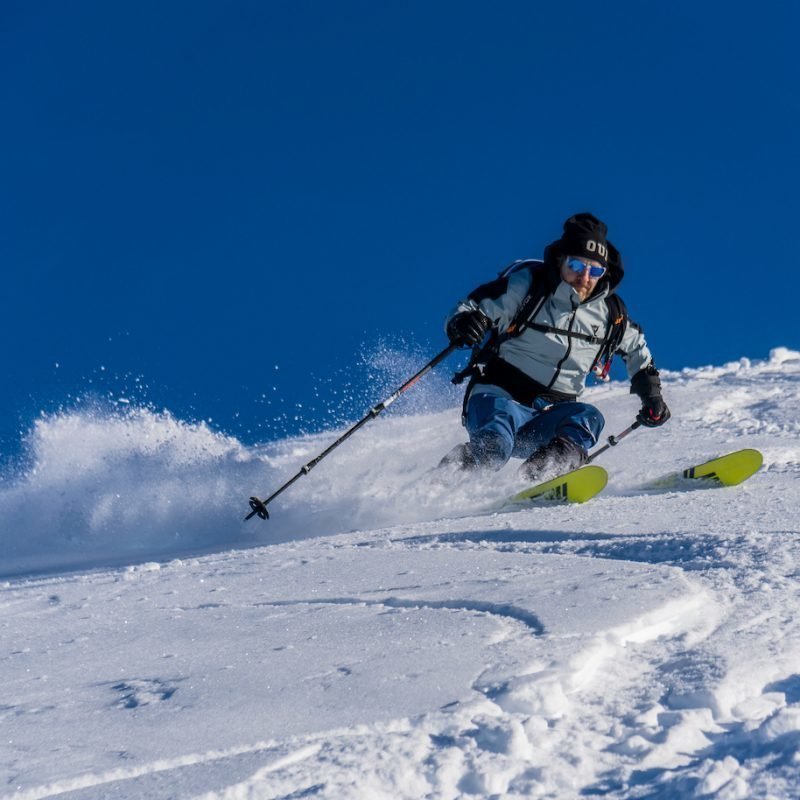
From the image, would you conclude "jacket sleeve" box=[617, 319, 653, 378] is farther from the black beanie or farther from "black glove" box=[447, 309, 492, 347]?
"black glove" box=[447, 309, 492, 347]

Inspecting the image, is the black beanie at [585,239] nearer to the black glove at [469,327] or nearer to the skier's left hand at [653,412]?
the black glove at [469,327]

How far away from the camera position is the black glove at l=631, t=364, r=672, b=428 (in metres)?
6.87

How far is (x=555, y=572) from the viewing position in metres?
3.31

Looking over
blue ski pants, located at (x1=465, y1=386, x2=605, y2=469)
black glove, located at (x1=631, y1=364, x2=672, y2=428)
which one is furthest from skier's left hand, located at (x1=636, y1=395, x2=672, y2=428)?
blue ski pants, located at (x1=465, y1=386, x2=605, y2=469)

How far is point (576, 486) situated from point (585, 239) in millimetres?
1855

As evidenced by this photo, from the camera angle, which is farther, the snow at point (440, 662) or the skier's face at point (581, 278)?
the skier's face at point (581, 278)

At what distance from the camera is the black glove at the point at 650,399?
22.5ft

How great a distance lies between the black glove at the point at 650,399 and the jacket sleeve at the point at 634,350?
5cm

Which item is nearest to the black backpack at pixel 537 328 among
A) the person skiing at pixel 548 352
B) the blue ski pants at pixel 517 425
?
the person skiing at pixel 548 352

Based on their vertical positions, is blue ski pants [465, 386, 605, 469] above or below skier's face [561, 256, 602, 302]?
below

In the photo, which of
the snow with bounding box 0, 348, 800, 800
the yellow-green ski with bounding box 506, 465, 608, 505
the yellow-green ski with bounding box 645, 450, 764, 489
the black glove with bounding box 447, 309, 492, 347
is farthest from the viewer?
the black glove with bounding box 447, 309, 492, 347

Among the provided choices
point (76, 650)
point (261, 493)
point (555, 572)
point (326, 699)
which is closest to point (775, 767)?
point (326, 699)

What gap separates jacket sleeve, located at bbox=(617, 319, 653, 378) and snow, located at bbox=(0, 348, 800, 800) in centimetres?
158

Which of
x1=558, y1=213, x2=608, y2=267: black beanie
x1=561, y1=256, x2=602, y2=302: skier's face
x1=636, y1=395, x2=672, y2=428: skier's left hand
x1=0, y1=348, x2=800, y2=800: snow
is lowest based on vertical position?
x1=0, y1=348, x2=800, y2=800: snow
